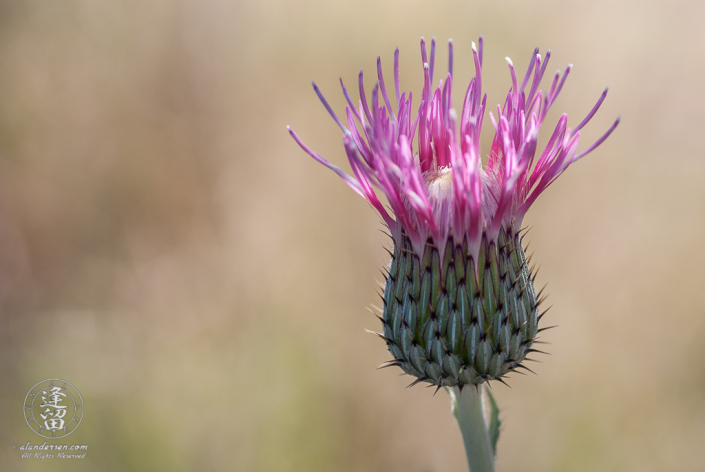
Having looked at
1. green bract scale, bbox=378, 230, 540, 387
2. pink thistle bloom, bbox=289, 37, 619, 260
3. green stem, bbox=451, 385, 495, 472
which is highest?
pink thistle bloom, bbox=289, 37, 619, 260

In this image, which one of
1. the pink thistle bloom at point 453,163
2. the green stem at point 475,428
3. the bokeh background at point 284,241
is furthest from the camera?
the bokeh background at point 284,241

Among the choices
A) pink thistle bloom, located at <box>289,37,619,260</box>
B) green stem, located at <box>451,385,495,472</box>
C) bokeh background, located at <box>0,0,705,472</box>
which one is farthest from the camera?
bokeh background, located at <box>0,0,705,472</box>

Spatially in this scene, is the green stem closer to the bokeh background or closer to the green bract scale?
the green bract scale

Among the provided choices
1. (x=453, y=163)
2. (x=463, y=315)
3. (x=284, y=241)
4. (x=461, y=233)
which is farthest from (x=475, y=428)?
(x=284, y=241)

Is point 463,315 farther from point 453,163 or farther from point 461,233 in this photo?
point 453,163

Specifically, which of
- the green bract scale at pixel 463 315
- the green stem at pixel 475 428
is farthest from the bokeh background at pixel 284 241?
the green bract scale at pixel 463 315

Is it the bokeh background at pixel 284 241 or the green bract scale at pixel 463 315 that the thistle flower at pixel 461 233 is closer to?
the green bract scale at pixel 463 315

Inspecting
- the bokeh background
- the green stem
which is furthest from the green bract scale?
the bokeh background
